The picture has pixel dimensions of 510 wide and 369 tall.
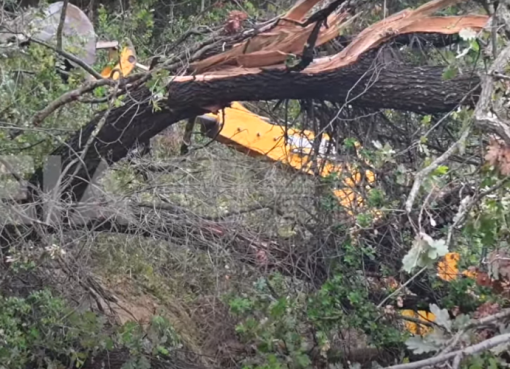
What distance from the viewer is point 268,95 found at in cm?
409

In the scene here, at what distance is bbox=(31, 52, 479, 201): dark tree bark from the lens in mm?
3826

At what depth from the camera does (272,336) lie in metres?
4.52

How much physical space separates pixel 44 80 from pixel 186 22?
376 centimetres

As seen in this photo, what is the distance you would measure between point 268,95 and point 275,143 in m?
0.88

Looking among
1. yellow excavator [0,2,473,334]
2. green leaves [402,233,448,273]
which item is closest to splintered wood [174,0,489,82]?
yellow excavator [0,2,473,334]

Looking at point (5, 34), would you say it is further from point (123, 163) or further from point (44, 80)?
point (123, 163)

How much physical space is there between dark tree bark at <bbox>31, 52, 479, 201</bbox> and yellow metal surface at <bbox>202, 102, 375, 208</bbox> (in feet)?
1.51

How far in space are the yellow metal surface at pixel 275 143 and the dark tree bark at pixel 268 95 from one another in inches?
18.1

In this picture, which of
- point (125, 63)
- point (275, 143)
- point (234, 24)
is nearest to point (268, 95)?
point (234, 24)

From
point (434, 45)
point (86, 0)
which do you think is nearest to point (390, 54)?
point (434, 45)

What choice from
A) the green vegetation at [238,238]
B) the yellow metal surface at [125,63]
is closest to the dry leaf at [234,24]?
the green vegetation at [238,238]

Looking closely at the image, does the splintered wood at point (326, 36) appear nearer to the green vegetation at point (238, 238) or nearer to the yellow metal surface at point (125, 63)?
the green vegetation at point (238, 238)

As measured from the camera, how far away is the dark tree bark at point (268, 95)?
383 cm

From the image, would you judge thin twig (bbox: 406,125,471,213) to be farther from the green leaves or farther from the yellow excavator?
the yellow excavator
